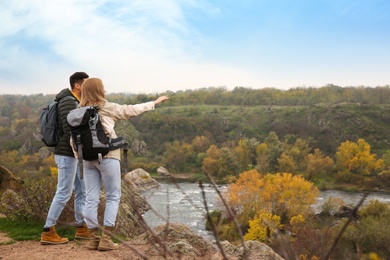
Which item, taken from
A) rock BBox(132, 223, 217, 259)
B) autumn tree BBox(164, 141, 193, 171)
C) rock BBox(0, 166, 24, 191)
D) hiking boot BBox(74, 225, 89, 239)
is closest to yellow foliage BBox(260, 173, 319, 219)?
rock BBox(0, 166, 24, 191)

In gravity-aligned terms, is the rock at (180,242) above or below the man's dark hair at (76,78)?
below

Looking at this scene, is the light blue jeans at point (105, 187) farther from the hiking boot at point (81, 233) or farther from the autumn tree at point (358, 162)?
the autumn tree at point (358, 162)

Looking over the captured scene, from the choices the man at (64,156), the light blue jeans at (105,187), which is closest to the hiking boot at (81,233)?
the man at (64,156)

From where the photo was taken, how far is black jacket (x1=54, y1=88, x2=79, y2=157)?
5.10 meters

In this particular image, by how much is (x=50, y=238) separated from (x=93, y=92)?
2.30 meters

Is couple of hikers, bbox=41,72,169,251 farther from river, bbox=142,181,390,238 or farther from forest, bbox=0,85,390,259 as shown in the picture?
forest, bbox=0,85,390,259

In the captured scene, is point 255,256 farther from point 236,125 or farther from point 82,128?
point 236,125

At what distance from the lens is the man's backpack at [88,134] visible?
14.9 feet

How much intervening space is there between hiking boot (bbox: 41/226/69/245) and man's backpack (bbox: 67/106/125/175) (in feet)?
5.09

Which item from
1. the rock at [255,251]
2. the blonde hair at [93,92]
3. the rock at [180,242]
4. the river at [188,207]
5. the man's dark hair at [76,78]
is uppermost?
the man's dark hair at [76,78]

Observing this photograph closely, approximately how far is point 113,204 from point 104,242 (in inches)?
24.2

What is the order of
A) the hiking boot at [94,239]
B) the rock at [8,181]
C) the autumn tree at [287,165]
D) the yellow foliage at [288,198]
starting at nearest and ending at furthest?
the hiking boot at [94,239]
the rock at [8,181]
the yellow foliage at [288,198]
the autumn tree at [287,165]

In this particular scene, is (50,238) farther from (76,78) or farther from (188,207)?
(188,207)

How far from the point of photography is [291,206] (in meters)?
34.9
